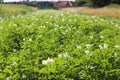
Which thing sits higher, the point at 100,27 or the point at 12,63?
the point at 12,63

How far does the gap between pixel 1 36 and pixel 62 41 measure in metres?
1.56

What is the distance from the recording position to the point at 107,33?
413 inches

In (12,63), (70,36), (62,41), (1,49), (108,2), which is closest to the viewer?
(12,63)

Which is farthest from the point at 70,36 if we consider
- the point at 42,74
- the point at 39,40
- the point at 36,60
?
the point at 42,74

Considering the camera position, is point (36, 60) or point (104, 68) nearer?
point (104, 68)

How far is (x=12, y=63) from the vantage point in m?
6.60

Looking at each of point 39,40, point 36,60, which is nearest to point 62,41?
point 39,40

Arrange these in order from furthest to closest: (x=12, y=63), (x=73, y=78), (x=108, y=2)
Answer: (x=108, y=2)
(x=12, y=63)
(x=73, y=78)

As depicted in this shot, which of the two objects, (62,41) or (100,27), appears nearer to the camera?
(62,41)

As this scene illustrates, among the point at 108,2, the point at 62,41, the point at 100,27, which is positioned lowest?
the point at 108,2

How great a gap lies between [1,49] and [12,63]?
77.4 inches

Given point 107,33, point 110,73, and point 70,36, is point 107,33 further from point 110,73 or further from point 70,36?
point 110,73

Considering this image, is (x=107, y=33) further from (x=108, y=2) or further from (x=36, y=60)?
(x=108, y=2)

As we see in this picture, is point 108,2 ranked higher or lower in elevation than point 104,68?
lower
